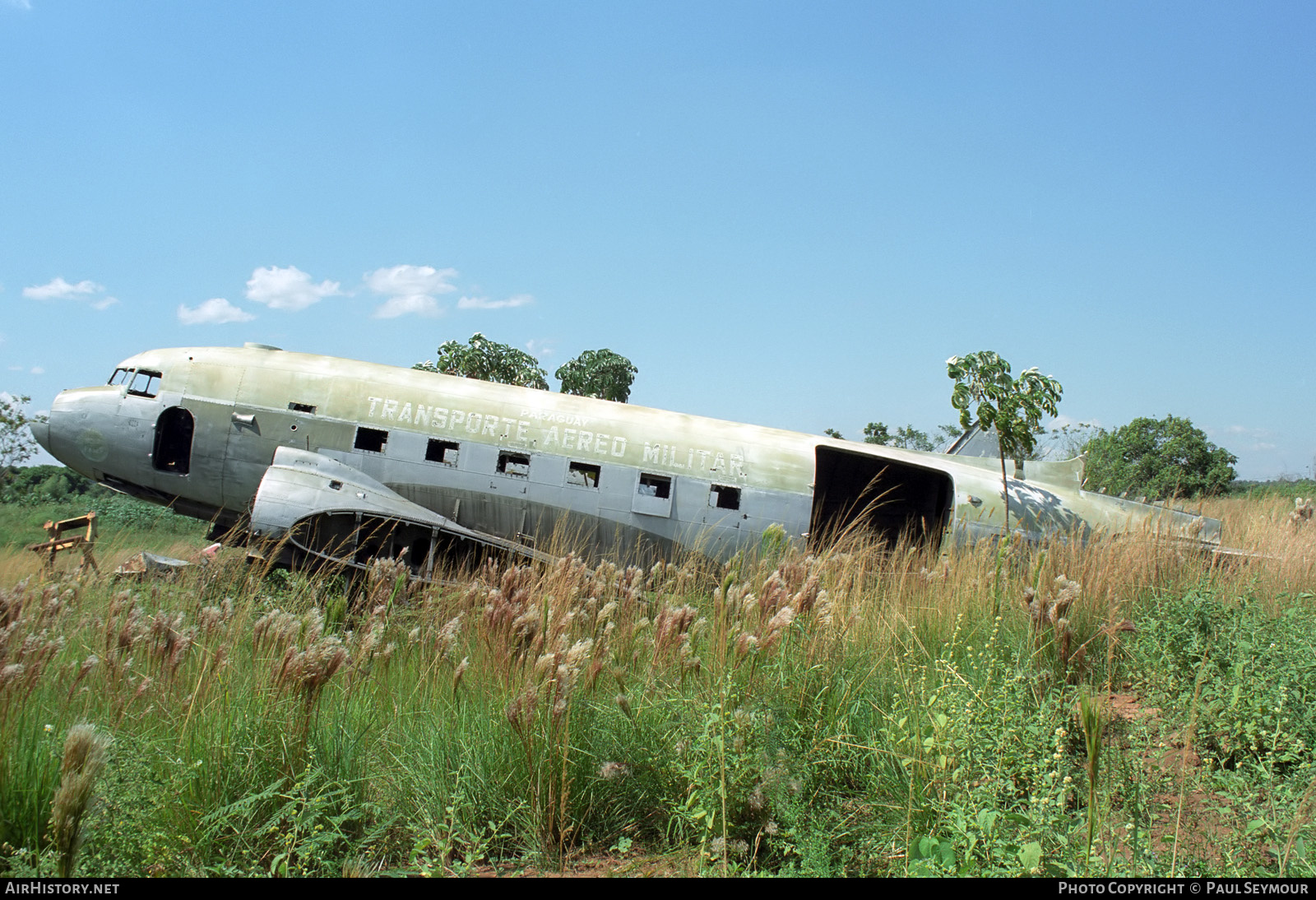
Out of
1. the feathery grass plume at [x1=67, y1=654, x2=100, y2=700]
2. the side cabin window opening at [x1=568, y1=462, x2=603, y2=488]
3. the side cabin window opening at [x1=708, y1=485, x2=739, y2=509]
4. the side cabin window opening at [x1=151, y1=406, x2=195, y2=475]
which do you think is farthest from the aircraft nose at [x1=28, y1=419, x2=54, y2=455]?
the side cabin window opening at [x1=708, y1=485, x2=739, y2=509]

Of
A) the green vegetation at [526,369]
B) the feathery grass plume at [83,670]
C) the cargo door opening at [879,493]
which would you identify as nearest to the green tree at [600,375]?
the green vegetation at [526,369]

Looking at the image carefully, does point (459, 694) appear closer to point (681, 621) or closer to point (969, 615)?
point (681, 621)

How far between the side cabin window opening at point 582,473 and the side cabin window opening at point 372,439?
2857mm

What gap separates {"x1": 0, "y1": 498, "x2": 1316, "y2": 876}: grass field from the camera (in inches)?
119

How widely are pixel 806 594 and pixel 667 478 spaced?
7280 mm

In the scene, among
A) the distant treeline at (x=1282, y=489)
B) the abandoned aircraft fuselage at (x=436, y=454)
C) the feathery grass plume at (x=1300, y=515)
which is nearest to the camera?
the abandoned aircraft fuselage at (x=436, y=454)

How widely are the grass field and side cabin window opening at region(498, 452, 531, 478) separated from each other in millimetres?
6098

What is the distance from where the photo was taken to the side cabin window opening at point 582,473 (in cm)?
1102

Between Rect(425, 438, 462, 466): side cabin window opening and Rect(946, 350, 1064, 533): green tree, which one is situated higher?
Rect(946, 350, 1064, 533): green tree

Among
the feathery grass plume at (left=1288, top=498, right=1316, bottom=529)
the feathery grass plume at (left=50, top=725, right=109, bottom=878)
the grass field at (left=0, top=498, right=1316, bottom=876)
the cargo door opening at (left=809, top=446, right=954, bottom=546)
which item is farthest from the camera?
the cargo door opening at (left=809, top=446, right=954, bottom=546)

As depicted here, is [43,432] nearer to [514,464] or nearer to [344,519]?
[344,519]

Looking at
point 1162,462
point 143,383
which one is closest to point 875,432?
point 1162,462

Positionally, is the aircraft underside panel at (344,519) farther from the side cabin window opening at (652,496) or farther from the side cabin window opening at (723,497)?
the side cabin window opening at (723,497)

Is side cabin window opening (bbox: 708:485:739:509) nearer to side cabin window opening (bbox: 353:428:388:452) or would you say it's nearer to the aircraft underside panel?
the aircraft underside panel
